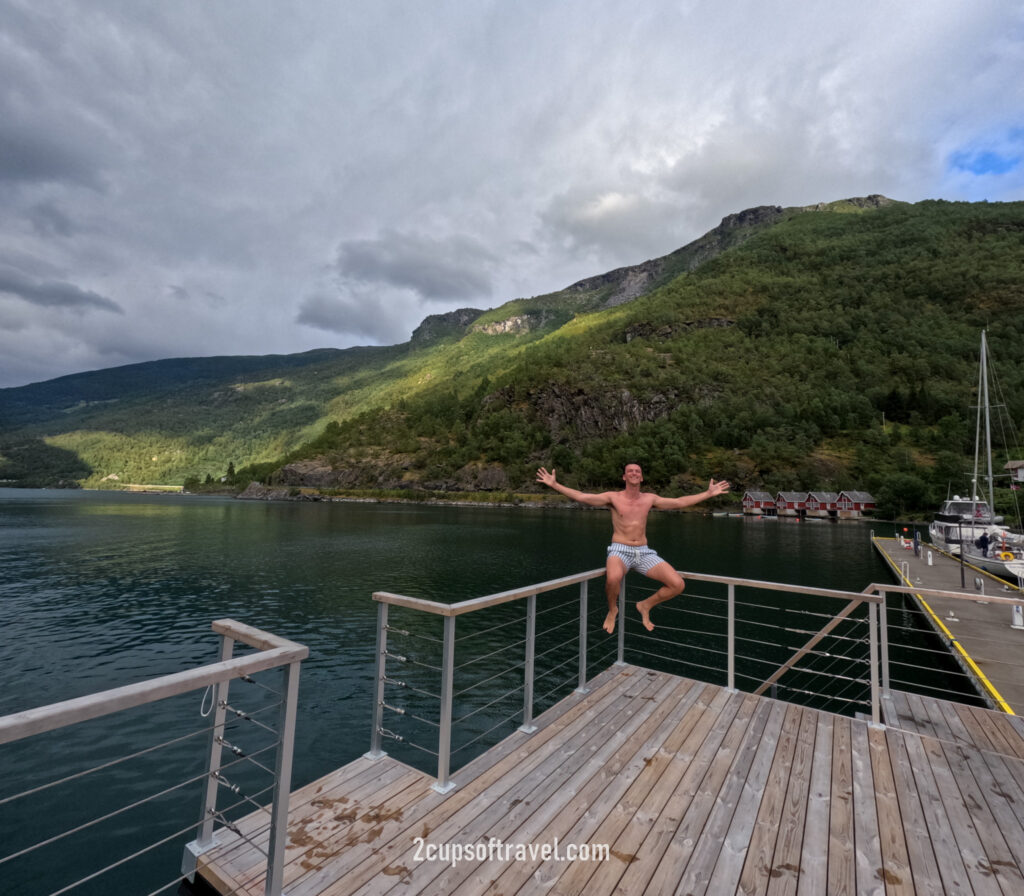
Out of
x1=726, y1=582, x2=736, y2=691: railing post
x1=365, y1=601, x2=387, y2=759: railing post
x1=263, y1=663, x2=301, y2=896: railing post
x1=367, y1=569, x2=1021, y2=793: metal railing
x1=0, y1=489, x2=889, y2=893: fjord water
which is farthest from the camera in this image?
x1=0, y1=489, x2=889, y2=893: fjord water

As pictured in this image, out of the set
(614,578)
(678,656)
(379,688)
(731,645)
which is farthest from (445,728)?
(678,656)

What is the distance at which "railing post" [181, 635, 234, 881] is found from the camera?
9.60 ft

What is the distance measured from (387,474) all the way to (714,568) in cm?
9855

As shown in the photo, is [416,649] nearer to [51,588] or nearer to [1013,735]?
[1013,735]

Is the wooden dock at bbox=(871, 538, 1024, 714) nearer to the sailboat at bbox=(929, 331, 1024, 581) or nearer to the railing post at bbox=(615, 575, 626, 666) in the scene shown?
the sailboat at bbox=(929, 331, 1024, 581)

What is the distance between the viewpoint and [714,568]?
87.8 feet

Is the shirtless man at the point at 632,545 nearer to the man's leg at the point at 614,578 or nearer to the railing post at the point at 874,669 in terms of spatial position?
the man's leg at the point at 614,578

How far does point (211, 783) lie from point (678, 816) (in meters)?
3.05

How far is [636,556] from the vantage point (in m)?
5.46

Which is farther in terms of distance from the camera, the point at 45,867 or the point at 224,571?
the point at 224,571

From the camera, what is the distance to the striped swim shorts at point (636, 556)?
5.36m

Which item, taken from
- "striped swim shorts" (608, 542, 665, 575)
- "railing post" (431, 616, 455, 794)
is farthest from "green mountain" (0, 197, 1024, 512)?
"railing post" (431, 616, 455, 794)

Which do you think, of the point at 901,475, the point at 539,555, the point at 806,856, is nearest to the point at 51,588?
the point at 539,555

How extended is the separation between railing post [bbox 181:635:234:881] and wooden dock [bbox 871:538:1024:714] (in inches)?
234
